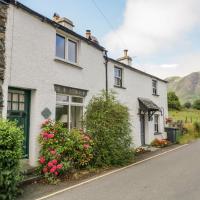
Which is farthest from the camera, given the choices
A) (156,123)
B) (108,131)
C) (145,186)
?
(156,123)

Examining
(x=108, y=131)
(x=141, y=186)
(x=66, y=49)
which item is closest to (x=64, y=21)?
(x=66, y=49)

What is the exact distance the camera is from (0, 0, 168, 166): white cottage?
9.23 metres

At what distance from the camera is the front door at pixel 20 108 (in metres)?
9.27

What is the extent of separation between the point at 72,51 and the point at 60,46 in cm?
87

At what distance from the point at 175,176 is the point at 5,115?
6241 mm

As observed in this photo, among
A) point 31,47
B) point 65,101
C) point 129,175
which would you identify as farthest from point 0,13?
point 129,175

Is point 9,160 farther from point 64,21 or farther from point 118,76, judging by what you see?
point 118,76

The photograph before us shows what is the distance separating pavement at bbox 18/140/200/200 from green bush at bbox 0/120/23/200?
Answer: 24.4 inches

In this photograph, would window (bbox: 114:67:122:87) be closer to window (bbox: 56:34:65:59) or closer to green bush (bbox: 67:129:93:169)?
Answer: window (bbox: 56:34:65:59)

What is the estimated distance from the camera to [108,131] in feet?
36.0

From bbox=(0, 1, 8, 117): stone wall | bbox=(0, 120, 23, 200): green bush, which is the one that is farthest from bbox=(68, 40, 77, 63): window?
bbox=(0, 120, 23, 200): green bush

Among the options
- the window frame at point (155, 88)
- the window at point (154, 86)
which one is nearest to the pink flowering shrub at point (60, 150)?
the window frame at point (155, 88)

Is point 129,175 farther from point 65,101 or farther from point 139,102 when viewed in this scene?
point 139,102

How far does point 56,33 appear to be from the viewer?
11398 mm
